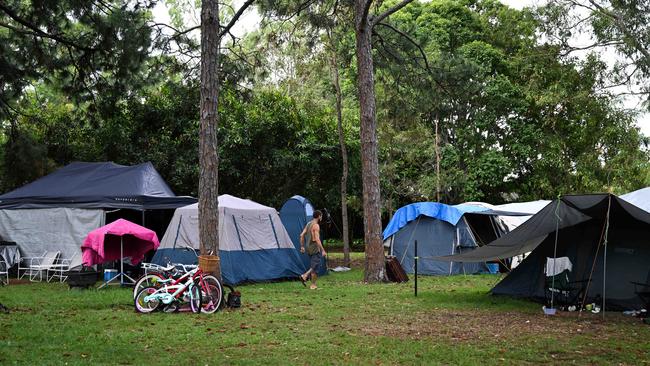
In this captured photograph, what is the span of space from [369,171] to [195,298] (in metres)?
5.68

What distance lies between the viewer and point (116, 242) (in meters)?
12.8

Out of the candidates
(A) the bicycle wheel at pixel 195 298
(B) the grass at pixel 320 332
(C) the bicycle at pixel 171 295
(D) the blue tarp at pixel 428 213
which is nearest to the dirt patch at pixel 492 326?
(B) the grass at pixel 320 332

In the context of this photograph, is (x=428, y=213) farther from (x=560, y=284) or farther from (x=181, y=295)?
(x=181, y=295)

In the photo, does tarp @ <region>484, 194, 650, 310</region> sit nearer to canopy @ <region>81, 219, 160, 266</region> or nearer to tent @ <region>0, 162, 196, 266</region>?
canopy @ <region>81, 219, 160, 266</region>

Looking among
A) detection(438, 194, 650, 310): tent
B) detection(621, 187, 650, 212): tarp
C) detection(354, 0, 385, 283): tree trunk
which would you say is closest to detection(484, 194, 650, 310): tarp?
detection(438, 194, 650, 310): tent

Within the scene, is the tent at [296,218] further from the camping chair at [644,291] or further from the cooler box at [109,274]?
the camping chair at [644,291]

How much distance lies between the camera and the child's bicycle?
9195mm

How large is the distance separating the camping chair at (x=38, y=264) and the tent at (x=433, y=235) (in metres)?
7.79

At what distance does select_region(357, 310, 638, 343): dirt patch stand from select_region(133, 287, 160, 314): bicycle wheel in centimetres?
309

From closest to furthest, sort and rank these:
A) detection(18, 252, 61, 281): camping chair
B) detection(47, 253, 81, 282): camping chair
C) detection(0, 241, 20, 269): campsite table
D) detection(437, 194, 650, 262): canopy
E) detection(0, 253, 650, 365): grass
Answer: detection(0, 253, 650, 365): grass → detection(437, 194, 650, 262): canopy → detection(47, 253, 81, 282): camping chair → detection(18, 252, 61, 281): camping chair → detection(0, 241, 20, 269): campsite table

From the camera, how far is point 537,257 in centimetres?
1086

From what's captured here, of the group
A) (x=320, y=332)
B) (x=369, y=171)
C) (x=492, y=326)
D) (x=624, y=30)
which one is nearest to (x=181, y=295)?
(x=320, y=332)

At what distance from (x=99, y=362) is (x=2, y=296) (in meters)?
6.29

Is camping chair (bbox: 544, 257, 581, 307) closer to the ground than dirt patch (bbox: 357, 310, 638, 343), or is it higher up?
higher up
